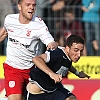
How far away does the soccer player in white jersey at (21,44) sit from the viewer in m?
7.29

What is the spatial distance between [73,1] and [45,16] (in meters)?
0.76

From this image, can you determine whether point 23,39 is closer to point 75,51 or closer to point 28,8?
point 28,8

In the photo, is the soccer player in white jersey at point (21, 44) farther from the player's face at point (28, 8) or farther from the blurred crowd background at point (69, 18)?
the blurred crowd background at point (69, 18)

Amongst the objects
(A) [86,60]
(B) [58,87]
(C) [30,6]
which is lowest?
(A) [86,60]

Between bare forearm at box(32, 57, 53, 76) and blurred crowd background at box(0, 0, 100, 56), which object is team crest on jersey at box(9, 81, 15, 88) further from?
blurred crowd background at box(0, 0, 100, 56)

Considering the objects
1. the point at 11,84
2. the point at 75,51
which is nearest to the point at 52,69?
the point at 75,51

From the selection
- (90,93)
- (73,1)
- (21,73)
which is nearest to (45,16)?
(73,1)

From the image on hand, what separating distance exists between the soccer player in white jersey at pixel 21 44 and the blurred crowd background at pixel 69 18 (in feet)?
14.8

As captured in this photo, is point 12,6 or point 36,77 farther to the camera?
point 12,6

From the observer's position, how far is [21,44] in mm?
7387

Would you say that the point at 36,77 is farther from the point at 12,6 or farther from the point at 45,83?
the point at 12,6

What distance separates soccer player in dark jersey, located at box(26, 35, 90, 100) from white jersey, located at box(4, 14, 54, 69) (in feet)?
1.38

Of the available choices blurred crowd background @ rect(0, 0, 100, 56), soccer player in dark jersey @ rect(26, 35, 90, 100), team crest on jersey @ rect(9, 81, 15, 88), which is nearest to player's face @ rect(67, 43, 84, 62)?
soccer player in dark jersey @ rect(26, 35, 90, 100)

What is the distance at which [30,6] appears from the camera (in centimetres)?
723
